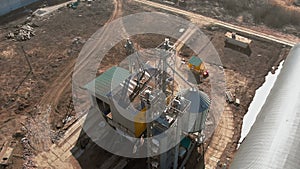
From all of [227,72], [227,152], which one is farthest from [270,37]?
[227,152]

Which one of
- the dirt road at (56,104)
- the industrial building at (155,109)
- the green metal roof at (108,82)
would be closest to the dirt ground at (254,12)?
the dirt road at (56,104)

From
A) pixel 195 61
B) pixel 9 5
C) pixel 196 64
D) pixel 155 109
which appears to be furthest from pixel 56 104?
pixel 9 5

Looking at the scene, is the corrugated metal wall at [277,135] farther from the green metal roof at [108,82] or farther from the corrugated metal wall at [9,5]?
the corrugated metal wall at [9,5]

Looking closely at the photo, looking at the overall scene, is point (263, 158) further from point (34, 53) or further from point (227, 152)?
point (34, 53)

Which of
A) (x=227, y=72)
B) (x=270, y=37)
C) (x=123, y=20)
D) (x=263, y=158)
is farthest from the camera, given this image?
(x=123, y=20)

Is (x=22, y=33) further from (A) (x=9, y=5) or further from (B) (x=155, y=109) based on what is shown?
(B) (x=155, y=109)

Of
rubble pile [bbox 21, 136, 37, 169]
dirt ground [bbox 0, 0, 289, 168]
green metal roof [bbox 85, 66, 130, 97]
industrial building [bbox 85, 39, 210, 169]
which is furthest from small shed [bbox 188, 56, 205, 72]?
rubble pile [bbox 21, 136, 37, 169]

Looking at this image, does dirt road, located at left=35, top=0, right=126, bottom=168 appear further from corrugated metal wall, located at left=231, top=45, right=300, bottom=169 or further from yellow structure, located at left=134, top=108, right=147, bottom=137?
corrugated metal wall, located at left=231, top=45, right=300, bottom=169
